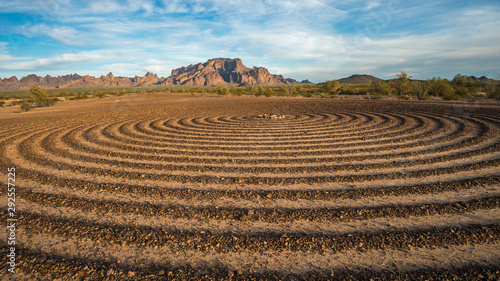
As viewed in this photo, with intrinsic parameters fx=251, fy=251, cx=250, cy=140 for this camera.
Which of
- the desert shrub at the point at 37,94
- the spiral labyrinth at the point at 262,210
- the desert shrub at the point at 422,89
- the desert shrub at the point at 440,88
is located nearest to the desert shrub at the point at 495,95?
the desert shrub at the point at 440,88

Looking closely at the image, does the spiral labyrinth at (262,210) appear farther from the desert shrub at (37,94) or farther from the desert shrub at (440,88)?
the desert shrub at (37,94)

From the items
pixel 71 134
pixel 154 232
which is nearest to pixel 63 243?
pixel 154 232

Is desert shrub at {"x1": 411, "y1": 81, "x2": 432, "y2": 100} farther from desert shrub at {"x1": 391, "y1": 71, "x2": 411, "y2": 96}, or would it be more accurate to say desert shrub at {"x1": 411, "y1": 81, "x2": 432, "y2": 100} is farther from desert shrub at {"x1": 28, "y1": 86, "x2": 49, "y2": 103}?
desert shrub at {"x1": 28, "y1": 86, "x2": 49, "y2": 103}

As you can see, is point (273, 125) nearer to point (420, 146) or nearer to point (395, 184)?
point (420, 146)

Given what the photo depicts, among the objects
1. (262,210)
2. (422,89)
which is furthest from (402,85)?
(262,210)

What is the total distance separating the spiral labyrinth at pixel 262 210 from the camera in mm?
3691

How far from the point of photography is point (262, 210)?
5.25 m

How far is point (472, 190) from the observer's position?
5824mm

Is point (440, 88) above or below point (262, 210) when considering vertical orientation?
above

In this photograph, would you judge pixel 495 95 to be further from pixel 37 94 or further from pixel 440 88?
pixel 37 94

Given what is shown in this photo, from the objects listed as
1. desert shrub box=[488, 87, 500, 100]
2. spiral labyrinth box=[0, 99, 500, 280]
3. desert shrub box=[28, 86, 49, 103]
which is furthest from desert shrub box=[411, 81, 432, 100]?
desert shrub box=[28, 86, 49, 103]

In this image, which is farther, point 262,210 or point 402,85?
point 402,85

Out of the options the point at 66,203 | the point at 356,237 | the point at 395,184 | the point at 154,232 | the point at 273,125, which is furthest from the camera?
the point at 273,125

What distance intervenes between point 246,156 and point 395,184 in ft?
15.5
